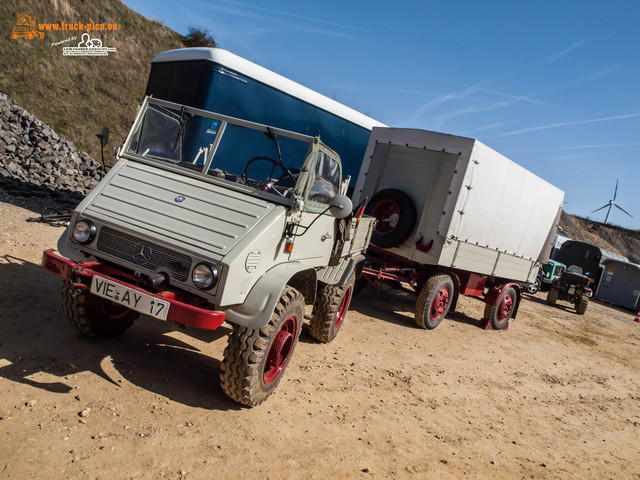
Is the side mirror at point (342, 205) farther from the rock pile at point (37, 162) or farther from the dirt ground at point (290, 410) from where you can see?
the rock pile at point (37, 162)

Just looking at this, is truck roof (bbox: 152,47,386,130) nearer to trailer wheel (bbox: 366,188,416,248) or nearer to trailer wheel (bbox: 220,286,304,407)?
trailer wheel (bbox: 366,188,416,248)

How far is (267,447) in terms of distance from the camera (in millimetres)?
3232

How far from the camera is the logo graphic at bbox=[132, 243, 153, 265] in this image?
349cm

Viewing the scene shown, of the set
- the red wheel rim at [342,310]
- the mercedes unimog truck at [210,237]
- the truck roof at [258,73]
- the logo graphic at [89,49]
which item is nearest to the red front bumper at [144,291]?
the mercedes unimog truck at [210,237]

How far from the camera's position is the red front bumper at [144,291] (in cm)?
306

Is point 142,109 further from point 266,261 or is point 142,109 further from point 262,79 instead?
point 262,79

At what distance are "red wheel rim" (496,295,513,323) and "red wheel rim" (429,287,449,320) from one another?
75.8 inches

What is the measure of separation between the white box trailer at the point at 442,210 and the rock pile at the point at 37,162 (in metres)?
7.74

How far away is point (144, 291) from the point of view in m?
3.15

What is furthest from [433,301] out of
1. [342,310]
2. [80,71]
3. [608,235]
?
[608,235]

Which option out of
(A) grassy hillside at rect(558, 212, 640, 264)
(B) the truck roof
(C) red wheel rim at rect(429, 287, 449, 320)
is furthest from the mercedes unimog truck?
(A) grassy hillside at rect(558, 212, 640, 264)

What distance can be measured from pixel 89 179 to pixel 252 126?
33.4ft

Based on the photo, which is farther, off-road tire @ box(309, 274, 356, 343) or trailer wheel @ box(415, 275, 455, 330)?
trailer wheel @ box(415, 275, 455, 330)

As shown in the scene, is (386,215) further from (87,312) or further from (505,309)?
(87,312)
